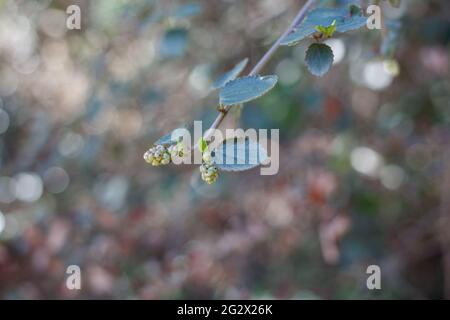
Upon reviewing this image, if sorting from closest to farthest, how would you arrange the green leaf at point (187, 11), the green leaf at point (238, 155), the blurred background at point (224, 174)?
the green leaf at point (238, 155) < the green leaf at point (187, 11) < the blurred background at point (224, 174)

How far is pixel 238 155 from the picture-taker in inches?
26.8

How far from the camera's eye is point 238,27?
191cm

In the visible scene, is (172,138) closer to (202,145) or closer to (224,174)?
(202,145)

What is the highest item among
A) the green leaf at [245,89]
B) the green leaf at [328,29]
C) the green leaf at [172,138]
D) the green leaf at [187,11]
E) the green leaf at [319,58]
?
the green leaf at [187,11]

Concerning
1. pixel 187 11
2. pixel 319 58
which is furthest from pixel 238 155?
pixel 187 11

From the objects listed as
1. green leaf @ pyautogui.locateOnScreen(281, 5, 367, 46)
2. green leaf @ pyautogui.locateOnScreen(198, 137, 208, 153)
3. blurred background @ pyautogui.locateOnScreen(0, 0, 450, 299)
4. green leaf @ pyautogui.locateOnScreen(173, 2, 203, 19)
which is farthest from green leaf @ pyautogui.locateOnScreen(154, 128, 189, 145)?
blurred background @ pyautogui.locateOnScreen(0, 0, 450, 299)

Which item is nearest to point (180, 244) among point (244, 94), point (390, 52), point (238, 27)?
point (238, 27)

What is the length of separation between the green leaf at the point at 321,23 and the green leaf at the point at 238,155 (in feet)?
0.42

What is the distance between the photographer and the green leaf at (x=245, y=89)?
0.68 meters

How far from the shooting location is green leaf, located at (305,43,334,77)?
0.75m

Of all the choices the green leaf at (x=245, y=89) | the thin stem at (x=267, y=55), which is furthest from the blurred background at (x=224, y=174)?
the green leaf at (x=245, y=89)

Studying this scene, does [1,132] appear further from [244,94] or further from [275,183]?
[244,94]

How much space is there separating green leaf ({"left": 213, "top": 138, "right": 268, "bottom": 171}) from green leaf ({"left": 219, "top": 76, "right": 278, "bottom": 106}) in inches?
2.0

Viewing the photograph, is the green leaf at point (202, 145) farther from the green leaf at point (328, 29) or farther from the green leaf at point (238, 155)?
the green leaf at point (328, 29)
